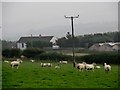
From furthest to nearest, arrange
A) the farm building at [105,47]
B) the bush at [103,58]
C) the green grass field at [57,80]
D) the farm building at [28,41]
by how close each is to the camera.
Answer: the farm building at [28,41] < the farm building at [105,47] < the bush at [103,58] < the green grass field at [57,80]

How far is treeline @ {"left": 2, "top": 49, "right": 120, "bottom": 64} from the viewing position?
37.4 m

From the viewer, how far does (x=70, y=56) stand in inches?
1586

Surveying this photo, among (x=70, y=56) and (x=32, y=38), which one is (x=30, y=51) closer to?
(x=70, y=56)

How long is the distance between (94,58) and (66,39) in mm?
15105

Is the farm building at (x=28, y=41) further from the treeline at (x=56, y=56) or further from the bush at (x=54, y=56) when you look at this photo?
the bush at (x=54, y=56)

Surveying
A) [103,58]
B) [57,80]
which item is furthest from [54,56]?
[57,80]

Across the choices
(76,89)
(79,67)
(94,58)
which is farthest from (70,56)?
(76,89)

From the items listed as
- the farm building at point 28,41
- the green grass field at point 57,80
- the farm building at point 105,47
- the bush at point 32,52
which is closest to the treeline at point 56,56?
the bush at point 32,52

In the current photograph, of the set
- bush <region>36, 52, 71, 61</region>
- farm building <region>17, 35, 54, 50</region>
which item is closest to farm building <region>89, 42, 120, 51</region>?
bush <region>36, 52, 71, 61</region>

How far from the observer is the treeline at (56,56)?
37406 millimetres

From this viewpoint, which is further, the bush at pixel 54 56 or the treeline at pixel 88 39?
the treeline at pixel 88 39

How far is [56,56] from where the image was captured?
41.0 metres

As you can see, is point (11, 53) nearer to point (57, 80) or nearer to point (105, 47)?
point (105, 47)

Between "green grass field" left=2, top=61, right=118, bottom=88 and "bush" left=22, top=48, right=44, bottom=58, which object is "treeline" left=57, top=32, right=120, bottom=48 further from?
"green grass field" left=2, top=61, right=118, bottom=88
